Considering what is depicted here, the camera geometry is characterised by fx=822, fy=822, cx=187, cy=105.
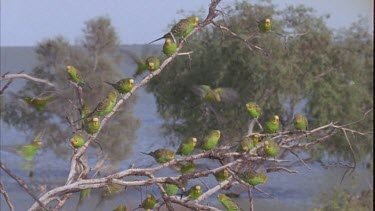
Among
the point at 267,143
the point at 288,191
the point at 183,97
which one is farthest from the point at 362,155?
the point at 267,143

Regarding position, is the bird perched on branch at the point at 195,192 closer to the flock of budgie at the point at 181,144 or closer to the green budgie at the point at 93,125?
the flock of budgie at the point at 181,144

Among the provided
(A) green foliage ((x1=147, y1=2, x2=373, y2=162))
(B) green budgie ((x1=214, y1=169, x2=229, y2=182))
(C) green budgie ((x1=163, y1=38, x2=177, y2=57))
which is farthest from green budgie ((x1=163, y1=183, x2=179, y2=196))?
(A) green foliage ((x1=147, y1=2, x2=373, y2=162))

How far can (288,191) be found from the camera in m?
17.7

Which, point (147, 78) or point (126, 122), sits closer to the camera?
point (147, 78)

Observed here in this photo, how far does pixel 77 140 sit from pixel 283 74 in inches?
480

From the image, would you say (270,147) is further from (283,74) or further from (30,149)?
(283,74)

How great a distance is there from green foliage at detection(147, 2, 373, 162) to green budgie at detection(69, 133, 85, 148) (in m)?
11.8

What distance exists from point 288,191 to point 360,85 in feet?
10.3

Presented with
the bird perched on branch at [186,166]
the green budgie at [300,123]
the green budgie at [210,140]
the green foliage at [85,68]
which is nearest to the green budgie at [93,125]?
the bird perched on branch at [186,166]

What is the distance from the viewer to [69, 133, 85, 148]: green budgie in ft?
9.63

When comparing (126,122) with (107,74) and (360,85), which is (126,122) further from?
(360,85)

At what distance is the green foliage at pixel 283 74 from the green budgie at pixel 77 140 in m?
11.8

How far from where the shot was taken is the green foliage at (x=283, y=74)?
49.3 feet

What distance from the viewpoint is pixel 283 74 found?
49.0ft
